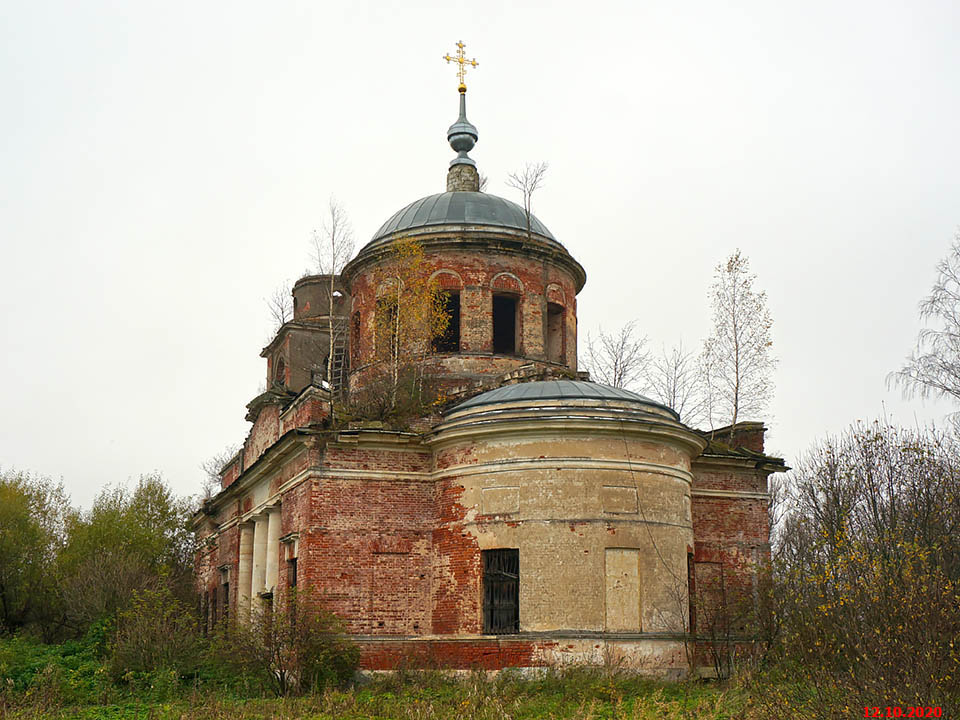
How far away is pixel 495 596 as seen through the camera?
16172mm

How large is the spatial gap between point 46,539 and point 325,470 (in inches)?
610

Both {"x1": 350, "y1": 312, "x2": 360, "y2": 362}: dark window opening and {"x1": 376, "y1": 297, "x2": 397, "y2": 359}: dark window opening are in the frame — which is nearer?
{"x1": 376, "y1": 297, "x2": 397, "y2": 359}: dark window opening

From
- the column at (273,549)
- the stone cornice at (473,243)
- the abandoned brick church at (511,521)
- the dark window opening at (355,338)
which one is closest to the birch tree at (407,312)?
the stone cornice at (473,243)

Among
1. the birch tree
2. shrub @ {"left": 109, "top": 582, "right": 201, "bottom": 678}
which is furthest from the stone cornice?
shrub @ {"left": 109, "top": 582, "right": 201, "bottom": 678}

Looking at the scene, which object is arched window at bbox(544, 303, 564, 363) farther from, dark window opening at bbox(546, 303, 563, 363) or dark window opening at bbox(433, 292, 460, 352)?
dark window opening at bbox(433, 292, 460, 352)

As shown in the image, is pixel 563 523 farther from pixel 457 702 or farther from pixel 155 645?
pixel 155 645

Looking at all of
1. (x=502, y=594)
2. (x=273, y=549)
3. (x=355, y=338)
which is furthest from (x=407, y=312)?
(x=502, y=594)

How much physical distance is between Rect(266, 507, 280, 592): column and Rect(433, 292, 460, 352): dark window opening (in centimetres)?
450

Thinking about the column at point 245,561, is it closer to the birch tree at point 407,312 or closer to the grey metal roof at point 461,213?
the birch tree at point 407,312

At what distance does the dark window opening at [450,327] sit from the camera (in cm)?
2064

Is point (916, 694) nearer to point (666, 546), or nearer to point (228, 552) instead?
point (666, 546)

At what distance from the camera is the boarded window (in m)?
15.7
